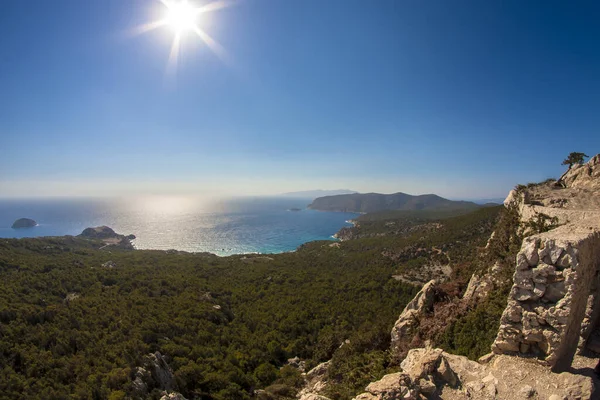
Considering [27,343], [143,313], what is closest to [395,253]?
[143,313]

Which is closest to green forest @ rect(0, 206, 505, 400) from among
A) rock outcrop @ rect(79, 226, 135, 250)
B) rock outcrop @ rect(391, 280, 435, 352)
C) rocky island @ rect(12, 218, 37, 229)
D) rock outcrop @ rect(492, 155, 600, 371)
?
rock outcrop @ rect(391, 280, 435, 352)

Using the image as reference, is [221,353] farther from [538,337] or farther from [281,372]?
[538,337]

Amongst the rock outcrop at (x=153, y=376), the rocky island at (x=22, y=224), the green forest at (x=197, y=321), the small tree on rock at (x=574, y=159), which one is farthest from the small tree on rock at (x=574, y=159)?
the rocky island at (x=22, y=224)

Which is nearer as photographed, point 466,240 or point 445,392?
point 445,392

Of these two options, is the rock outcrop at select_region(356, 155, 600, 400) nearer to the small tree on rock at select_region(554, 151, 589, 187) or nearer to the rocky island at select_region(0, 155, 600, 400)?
the rocky island at select_region(0, 155, 600, 400)

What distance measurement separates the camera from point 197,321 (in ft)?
92.3

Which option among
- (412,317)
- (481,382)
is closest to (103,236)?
(412,317)

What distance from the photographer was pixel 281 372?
21.8 metres

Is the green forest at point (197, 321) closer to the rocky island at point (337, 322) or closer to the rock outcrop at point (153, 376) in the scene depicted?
the rocky island at point (337, 322)

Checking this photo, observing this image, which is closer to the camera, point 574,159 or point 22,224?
point 574,159

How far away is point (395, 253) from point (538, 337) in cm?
5378

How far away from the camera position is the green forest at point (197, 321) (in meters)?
16.8

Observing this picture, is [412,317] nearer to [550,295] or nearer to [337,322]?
[550,295]

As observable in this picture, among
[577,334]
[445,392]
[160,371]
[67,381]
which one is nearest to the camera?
[445,392]
